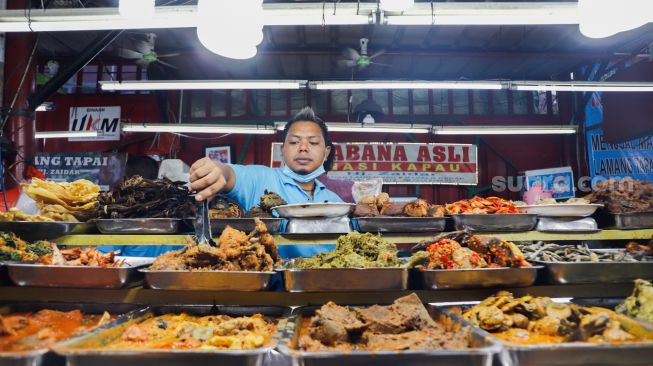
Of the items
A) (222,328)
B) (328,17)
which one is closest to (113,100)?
(328,17)

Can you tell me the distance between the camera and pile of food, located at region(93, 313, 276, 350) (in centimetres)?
168

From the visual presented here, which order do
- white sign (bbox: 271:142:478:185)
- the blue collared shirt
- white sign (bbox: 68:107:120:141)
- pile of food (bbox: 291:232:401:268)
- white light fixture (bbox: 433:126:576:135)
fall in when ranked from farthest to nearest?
white sign (bbox: 68:107:120:141), white sign (bbox: 271:142:478:185), white light fixture (bbox: 433:126:576:135), the blue collared shirt, pile of food (bbox: 291:232:401:268)

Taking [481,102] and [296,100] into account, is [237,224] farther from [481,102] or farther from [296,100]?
[481,102]

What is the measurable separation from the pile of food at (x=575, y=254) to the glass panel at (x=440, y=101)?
8.26m

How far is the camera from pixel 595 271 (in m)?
2.16

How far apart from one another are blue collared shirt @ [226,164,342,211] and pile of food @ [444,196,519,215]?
1.45 meters

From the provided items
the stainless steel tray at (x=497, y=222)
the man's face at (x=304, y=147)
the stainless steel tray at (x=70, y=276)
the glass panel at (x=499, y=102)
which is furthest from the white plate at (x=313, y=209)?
the glass panel at (x=499, y=102)

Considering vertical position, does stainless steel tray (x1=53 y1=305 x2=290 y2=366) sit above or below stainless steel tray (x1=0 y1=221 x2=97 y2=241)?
below

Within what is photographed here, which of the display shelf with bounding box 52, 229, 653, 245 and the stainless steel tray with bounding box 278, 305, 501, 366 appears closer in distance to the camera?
the stainless steel tray with bounding box 278, 305, 501, 366

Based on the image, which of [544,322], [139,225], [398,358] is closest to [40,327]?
[139,225]

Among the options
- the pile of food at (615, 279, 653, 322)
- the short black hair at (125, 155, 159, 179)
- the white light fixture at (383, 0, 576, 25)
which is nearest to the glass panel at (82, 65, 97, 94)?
the short black hair at (125, 155, 159, 179)

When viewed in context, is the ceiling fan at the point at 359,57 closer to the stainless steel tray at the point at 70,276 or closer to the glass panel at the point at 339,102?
the glass panel at the point at 339,102

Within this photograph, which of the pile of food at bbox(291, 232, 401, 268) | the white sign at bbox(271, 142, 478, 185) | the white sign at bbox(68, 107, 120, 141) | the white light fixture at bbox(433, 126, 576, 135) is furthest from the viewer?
the white sign at bbox(68, 107, 120, 141)

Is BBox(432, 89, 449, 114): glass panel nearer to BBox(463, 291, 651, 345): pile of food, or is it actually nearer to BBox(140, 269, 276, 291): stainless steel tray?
BBox(463, 291, 651, 345): pile of food
